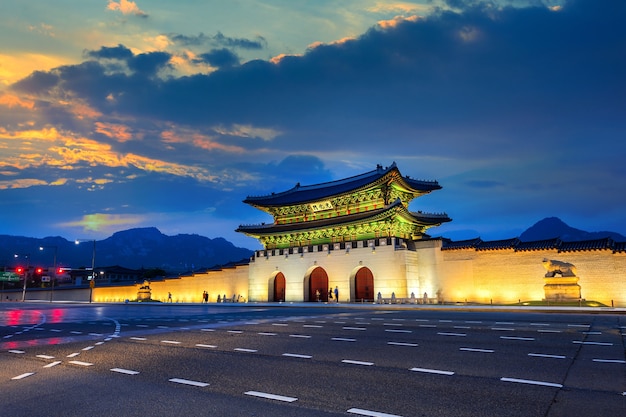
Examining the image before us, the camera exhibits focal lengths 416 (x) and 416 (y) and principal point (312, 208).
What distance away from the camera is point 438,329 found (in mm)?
15422

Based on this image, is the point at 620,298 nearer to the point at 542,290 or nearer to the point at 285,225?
the point at 542,290

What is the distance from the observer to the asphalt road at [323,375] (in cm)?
582

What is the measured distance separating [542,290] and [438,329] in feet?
73.7

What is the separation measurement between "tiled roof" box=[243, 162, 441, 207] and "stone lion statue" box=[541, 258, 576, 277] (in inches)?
760

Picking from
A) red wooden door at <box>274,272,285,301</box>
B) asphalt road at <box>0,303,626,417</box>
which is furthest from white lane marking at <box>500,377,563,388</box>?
red wooden door at <box>274,272,285,301</box>

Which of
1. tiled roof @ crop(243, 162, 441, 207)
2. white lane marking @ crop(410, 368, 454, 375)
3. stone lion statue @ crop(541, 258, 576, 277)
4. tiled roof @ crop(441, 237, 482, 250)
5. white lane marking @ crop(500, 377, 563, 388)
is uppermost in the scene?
tiled roof @ crop(243, 162, 441, 207)

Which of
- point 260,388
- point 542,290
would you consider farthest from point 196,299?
point 260,388

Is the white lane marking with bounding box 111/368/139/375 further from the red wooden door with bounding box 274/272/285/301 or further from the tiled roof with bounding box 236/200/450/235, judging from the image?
the red wooden door with bounding box 274/272/285/301

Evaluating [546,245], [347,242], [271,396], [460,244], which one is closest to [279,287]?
[347,242]

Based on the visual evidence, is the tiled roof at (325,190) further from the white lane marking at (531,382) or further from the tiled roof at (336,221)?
the white lane marking at (531,382)

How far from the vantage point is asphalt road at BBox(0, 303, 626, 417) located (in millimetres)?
5824

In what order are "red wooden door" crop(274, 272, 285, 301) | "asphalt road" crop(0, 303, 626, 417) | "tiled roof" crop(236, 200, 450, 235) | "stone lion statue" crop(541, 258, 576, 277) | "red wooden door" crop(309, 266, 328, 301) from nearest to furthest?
"asphalt road" crop(0, 303, 626, 417)
"stone lion statue" crop(541, 258, 576, 277)
"tiled roof" crop(236, 200, 450, 235)
"red wooden door" crop(309, 266, 328, 301)
"red wooden door" crop(274, 272, 285, 301)

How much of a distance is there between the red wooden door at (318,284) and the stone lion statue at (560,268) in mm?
23568

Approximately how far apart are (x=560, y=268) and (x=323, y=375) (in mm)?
27207
